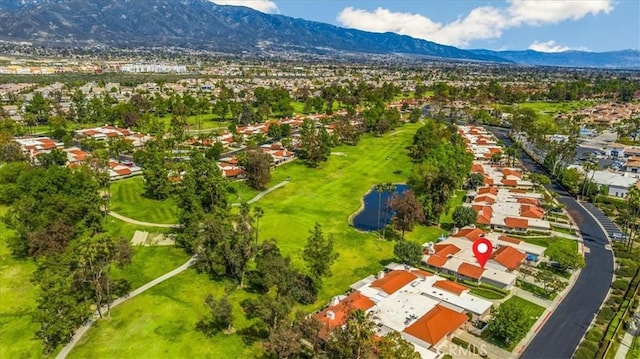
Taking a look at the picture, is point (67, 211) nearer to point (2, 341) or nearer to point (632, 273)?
point (2, 341)

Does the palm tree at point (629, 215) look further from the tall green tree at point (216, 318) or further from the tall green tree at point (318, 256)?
the tall green tree at point (216, 318)

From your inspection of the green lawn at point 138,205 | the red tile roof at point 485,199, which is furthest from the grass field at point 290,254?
the green lawn at point 138,205

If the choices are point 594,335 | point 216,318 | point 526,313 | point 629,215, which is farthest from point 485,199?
point 216,318

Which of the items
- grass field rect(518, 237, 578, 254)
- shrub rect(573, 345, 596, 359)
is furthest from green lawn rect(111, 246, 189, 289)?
grass field rect(518, 237, 578, 254)

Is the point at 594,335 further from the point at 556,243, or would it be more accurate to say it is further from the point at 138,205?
the point at 138,205

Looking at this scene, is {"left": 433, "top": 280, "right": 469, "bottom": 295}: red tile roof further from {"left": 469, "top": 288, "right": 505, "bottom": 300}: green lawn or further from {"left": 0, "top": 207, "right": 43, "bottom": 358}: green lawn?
{"left": 0, "top": 207, "right": 43, "bottom": 358}: green lawn

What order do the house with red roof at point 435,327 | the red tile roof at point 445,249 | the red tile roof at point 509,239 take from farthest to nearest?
the red tile roof at point 509,239
the red tile roof at point 445,249
the house with red roof at point 435,327

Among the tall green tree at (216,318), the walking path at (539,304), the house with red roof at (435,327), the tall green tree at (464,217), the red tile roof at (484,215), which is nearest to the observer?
the house with red roof at (435,327)

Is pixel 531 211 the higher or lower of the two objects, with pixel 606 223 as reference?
higher
